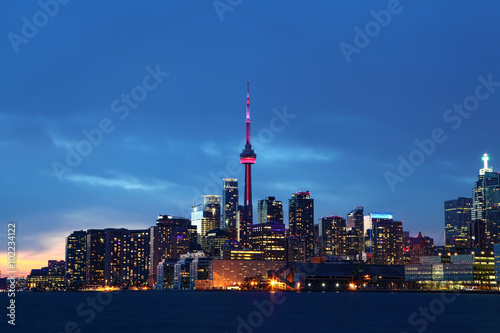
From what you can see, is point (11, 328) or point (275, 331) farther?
point (11, 328)

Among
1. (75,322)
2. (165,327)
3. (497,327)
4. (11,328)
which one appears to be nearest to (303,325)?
(165,327)

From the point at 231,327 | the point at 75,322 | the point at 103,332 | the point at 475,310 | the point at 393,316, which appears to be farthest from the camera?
the point at 475,310

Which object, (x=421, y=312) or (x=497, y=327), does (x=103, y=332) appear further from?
(x=421, y=312)

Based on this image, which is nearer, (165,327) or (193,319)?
(165,327)

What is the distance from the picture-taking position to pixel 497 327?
376 feet

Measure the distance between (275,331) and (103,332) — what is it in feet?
87.9

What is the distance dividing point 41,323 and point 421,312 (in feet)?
283

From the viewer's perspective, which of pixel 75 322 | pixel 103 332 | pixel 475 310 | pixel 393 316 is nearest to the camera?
pixel 103 332

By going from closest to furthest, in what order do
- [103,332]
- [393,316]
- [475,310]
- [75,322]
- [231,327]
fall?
[103,332]
[231,327]
[75,322]
[393,316]
[475,310]

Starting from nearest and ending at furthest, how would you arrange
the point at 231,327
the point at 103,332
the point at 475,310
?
the point at 103,332, the point at 231,327, the point at 475,310

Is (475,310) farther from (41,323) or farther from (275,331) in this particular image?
(41,323)

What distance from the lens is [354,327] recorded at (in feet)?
383

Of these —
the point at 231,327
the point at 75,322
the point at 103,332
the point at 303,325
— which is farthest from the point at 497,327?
the point at 75,322

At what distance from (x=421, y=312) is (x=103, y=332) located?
84319 mm
